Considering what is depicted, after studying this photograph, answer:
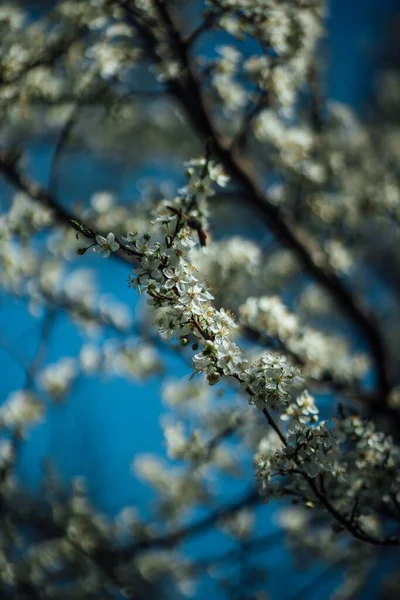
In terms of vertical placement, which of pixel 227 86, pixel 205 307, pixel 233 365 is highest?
pixel 227 86

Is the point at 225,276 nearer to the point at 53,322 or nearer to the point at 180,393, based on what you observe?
the point at 180,393

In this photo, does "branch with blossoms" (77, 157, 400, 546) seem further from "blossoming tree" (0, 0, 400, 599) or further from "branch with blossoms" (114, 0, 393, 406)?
"branch with blossoms" (114, 0, 393, 406)

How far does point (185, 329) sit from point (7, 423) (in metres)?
2.53

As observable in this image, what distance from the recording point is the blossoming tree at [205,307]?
2.03 meters

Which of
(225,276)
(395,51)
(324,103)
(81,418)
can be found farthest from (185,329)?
(395,51)

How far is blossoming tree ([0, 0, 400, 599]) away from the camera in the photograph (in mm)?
2029

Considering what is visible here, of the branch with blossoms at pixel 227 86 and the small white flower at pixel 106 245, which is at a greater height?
the branch with blossoms at pixel 227 86

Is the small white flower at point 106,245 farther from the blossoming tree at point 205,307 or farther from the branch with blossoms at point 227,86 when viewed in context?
the branch with blossoms at point 227,86

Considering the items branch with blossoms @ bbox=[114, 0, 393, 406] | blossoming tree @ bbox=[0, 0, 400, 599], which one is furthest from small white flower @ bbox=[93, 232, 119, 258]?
branch with blossoms @ bbox=[114, 0, 393, 406]

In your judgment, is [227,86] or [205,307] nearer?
[205,307]

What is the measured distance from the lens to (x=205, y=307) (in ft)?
5.95

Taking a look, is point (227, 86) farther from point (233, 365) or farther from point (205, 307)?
point (233, 365)

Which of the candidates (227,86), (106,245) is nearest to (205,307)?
(106,245)

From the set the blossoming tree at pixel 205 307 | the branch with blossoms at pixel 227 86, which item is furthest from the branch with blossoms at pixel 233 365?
the branch with blossoms at pixel 227 86
